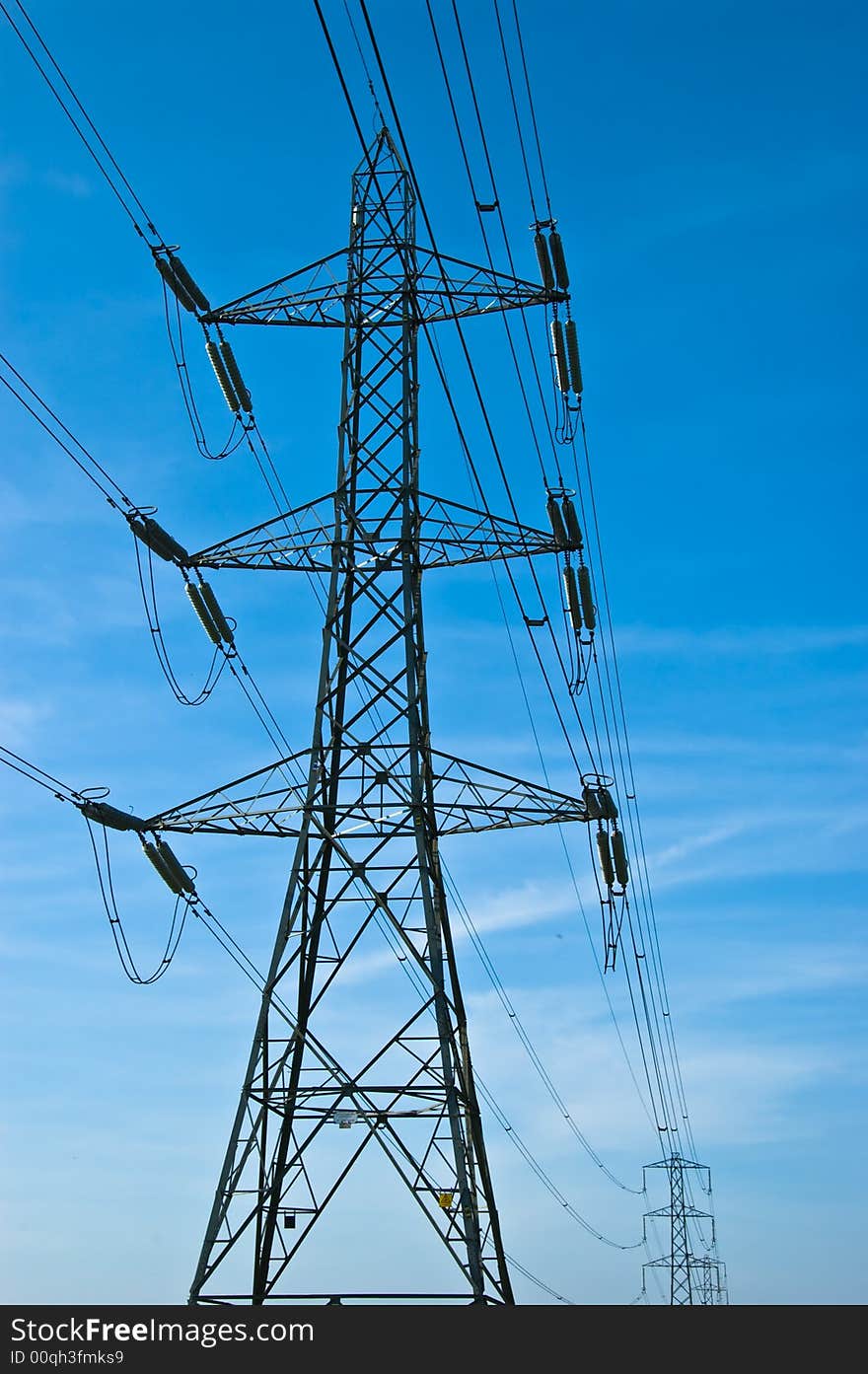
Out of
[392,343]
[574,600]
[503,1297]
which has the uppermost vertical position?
[392,343]

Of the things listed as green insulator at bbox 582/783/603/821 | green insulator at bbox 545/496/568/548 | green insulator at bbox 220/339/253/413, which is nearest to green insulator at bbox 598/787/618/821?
green insulator at bbox 582/783/603/821

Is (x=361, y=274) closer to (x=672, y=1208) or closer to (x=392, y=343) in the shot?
(x=392, y=343)

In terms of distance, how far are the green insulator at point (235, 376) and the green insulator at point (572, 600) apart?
6326 millimetres

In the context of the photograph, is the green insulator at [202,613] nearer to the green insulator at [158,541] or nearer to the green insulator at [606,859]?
the green insulator at [158,541]

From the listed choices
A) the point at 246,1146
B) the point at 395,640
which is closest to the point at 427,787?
the point at 395,640

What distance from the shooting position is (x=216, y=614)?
24906 mm

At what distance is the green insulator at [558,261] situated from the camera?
85.7ft

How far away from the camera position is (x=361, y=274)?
26.9 metres

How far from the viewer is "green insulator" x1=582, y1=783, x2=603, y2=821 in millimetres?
23656

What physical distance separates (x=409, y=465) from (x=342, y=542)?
2090mm

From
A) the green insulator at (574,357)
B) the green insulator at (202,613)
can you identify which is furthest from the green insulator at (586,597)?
the green insulator at (202,613)

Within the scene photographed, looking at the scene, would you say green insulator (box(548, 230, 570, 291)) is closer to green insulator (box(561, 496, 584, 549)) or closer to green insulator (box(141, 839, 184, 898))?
green insulator (box(561, 496, 584, 549))

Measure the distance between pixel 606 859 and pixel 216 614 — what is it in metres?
8.15
